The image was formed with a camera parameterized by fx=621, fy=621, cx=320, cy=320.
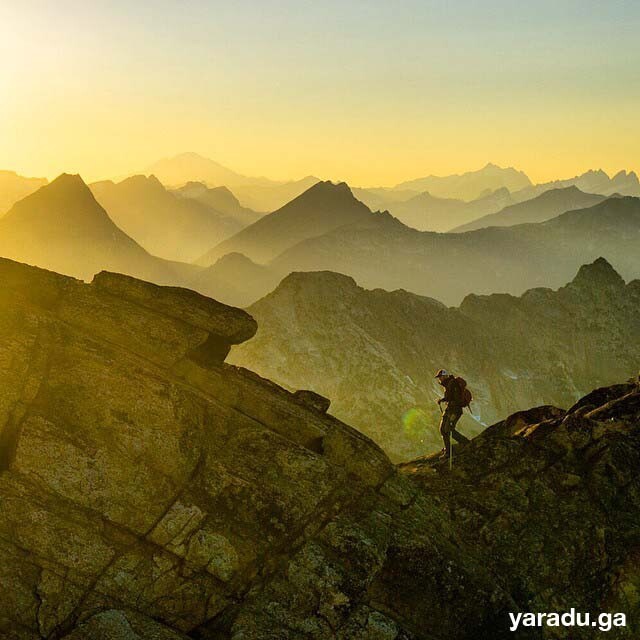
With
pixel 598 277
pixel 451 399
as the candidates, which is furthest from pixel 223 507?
pixel 598 277

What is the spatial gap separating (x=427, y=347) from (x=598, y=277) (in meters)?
53.1

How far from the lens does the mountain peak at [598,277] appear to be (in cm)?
14338

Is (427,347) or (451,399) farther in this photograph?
(427,347)

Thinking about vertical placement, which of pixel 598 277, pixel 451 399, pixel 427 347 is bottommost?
pixel 451 399

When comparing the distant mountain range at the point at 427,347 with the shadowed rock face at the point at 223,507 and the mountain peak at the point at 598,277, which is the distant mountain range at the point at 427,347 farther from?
the shadowed rock face at the point at 223,507

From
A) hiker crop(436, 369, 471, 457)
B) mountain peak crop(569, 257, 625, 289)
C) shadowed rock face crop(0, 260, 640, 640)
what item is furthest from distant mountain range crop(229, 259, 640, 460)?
shadowed rock face crop(0, 260, 640, 640)

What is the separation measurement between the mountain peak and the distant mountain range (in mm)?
235

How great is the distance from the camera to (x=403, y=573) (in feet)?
59.4

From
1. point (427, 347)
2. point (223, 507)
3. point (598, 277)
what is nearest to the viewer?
point (223, 507)

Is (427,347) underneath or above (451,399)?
above

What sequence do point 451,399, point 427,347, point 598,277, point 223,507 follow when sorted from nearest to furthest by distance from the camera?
point 223,507
point 451,399
point 427,347
point 598,277

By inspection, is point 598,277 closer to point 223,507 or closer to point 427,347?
point 427,347

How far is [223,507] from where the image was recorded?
17641 millimetres

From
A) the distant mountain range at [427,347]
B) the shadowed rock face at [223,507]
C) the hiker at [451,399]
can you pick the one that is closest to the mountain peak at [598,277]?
the distant mountain range at [427,347]
